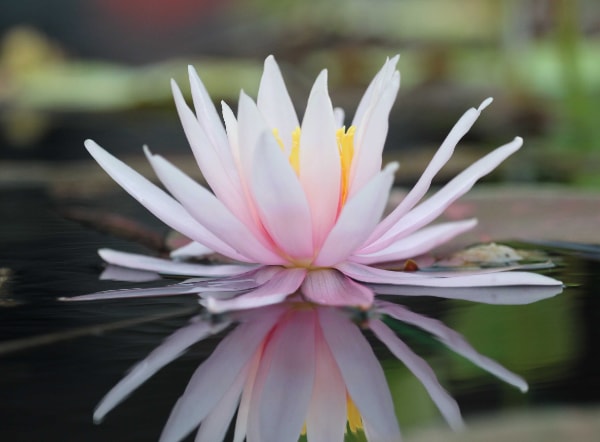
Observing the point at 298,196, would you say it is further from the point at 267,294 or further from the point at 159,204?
the point at 159,204

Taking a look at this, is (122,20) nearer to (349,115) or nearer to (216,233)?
(349,115)

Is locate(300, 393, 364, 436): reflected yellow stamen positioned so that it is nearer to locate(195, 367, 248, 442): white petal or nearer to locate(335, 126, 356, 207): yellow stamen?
locate(195, 367, 248, 442): white petal

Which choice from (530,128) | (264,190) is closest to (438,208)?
(264,190)

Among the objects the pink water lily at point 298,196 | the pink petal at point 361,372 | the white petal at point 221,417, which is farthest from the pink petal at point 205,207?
the white petal at point 221,417

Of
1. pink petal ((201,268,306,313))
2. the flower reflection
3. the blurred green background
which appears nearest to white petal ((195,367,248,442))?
the flower reflection

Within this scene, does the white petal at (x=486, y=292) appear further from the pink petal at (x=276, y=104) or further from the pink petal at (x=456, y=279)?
the pink petal at (x=276, y=104)
